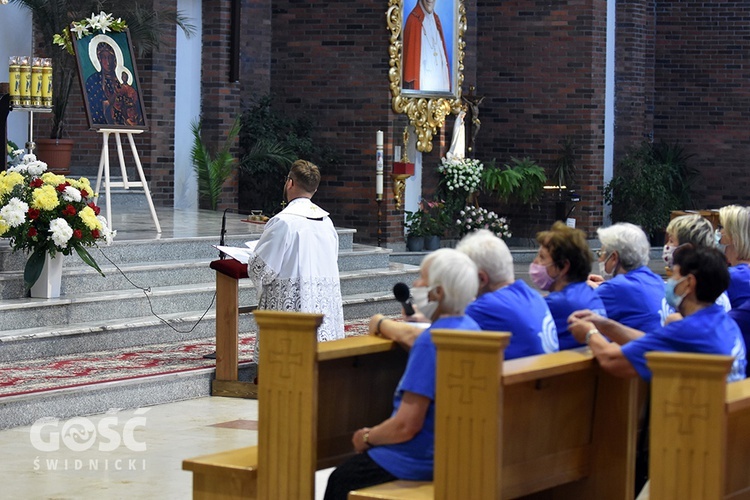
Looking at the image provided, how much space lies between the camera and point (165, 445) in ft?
22.9

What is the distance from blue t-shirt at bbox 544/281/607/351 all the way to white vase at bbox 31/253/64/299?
4.88m

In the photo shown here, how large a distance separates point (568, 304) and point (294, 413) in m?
1.24

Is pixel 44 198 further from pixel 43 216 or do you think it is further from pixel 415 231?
pixel 415 231

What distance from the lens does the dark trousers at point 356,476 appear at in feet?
14.8

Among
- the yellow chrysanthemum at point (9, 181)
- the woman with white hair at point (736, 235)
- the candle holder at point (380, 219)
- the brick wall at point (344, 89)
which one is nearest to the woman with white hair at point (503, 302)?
the woman with white hair at point (736, 235)

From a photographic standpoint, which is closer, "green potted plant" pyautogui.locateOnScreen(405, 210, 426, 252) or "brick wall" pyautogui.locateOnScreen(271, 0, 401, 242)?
"brick wall" pyautogui.locateOnScreen(271, 0, 401, 242)

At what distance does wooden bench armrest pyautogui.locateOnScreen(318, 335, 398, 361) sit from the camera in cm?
469

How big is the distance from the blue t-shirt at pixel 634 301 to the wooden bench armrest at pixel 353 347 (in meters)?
1.05

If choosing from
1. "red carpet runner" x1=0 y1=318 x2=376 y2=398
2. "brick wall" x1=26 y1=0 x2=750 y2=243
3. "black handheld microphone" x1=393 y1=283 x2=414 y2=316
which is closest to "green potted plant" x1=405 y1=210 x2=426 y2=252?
"brick wall" x1=26 y1=0 x2=750 y2=243

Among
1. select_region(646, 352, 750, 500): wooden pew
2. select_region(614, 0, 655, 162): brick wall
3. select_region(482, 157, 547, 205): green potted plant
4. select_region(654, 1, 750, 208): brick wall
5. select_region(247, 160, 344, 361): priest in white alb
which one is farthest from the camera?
select_region(654, 1, 750, 208): brick wall

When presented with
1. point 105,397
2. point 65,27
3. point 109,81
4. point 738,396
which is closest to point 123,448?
point 105,397

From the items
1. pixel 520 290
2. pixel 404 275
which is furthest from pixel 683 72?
pixel 520 290

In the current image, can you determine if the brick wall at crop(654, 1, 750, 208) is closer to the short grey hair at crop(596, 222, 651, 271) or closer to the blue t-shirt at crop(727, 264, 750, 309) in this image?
the blue t-shirt at crop(727, 264, 750, 309)

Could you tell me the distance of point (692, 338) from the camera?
173 inches
